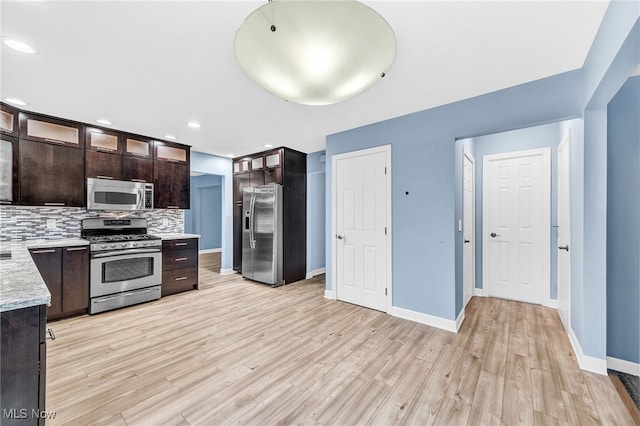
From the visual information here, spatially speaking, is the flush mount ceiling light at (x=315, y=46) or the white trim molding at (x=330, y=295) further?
the white trim molding at (x=330, y=295)

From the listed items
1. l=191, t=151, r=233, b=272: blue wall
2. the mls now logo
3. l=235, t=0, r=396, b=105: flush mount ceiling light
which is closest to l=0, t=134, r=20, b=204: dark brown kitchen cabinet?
l=191, t=151, r=233, b=272: blue wall

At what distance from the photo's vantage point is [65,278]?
305 centimetres

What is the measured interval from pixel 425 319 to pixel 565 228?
1.80m

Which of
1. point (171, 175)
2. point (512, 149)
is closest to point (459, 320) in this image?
point (512, 149)

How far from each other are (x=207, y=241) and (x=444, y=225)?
24.7 ft

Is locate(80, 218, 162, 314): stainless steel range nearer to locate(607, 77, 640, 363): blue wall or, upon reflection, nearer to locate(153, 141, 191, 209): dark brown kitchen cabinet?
locate(153, 141, 191, 209): dark brown kitchen cabinet

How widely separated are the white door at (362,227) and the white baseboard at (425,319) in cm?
18

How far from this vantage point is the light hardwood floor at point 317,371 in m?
1.65

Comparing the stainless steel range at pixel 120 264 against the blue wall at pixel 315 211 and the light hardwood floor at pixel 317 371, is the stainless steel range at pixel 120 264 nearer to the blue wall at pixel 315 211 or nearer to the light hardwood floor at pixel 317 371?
the light hardwood floor at pixel 317 371

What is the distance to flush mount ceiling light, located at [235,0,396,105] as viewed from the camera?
0.92m

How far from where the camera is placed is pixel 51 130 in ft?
10.5

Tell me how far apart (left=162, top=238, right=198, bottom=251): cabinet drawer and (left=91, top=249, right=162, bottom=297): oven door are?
14 centimetres

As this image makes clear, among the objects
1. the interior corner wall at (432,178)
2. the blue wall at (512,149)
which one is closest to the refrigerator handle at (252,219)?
the interior corner wall at (432,178)

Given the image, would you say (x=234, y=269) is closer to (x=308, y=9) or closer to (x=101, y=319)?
(x=101, y=319)
